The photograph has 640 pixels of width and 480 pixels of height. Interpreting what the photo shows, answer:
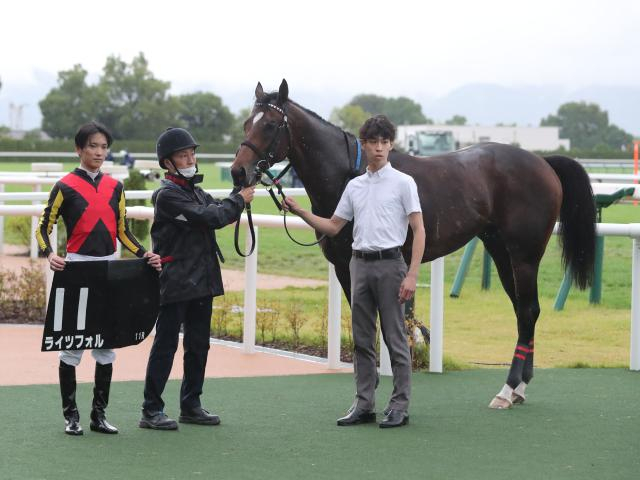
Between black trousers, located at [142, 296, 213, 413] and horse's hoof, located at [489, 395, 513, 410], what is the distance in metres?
1.56

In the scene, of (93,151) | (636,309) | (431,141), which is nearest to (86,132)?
(93,151)

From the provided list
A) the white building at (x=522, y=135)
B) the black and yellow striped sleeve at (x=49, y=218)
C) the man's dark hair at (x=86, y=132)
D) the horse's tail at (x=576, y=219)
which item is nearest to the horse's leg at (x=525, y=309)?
the horse's tail at (x=576, y=219)

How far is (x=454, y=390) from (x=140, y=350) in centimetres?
241

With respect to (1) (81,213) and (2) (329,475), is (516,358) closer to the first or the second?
(2) (329,475)

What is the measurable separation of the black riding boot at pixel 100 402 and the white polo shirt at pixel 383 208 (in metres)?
1.31

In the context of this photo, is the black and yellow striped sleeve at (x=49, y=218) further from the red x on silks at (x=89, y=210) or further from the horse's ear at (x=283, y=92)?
the horse's ear at (x=283, y=92)

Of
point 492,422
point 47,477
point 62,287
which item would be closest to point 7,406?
point 62,287

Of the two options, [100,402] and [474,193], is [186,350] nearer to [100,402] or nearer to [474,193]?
[100,402]

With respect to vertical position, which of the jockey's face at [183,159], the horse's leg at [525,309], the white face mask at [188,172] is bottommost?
the horse's leg at [525,309]

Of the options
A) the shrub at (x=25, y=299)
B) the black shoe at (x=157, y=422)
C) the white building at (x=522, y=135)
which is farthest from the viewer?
the white building at (x=522, y=135)

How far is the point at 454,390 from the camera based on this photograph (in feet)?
21.2

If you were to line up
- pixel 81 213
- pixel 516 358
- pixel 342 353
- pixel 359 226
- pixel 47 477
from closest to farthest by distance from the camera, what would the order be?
pixel 47 477 → pixel 81 213 → pixel 359 226 → pixel 516 358 → pixel 342 353

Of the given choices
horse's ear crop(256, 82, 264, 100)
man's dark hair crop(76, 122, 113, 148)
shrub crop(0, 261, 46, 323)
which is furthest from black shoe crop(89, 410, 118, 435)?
shrub crop(0, 261, 46, 323)

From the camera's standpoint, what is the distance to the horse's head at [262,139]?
17.7 ft
